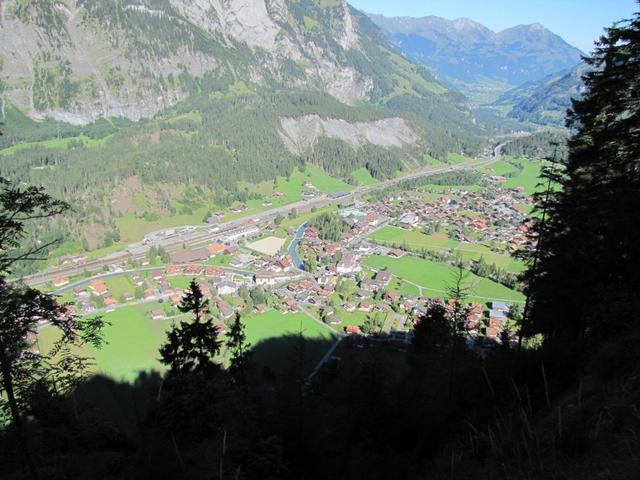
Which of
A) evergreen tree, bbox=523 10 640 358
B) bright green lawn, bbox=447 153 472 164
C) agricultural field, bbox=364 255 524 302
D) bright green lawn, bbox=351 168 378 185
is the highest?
bright green lawn, bbox=447 153 472 164

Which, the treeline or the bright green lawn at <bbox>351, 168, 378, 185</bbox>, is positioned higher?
the treeline

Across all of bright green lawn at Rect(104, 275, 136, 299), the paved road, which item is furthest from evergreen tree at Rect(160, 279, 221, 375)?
the paved road

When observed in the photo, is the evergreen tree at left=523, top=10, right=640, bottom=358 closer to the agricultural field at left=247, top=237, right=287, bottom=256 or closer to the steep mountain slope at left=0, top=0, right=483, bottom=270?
the agricultural field at left=247, top=237, right=287, bottom=256

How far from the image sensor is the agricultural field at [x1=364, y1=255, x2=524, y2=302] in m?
59.1

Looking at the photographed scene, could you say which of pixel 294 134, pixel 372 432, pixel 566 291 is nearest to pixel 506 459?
pixel 372 432

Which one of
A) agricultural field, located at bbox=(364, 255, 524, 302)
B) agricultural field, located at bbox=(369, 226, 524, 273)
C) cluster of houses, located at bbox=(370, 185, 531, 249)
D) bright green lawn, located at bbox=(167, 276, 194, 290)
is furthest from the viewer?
cluster of houses, located at bbox=(370, 185, 531, 249)

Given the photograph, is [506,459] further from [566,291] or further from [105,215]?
[105,215]

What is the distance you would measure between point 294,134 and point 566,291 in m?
157

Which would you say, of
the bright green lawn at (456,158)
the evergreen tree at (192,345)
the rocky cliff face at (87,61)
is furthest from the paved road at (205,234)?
the rocky cliff face at (87,61)

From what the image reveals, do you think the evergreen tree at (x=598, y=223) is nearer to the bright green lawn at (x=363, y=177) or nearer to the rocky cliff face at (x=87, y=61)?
the bright green lawn at (x=363, y=177)

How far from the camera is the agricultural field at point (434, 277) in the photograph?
59.1 metres

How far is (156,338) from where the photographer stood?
47688 millimetres

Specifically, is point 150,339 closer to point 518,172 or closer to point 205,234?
point 205,234

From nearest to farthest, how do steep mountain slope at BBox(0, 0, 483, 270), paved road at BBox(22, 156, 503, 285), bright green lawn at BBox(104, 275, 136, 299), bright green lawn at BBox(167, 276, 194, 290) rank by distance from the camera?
bright green lawn at BBox(104, 275, 136, 299)
bright green lawn at BBox(167, 276, 194, 290)
paved road at BBox(22, 156, 503, 285)
steep mountain slope at BBox(0, 0, 483, 270)
